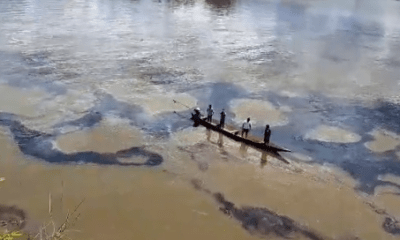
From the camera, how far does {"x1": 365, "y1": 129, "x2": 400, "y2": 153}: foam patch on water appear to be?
1480 cm

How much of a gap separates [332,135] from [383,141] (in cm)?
189

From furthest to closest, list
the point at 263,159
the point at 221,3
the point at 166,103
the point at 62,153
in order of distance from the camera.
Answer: the point at 221,3 → the point at 166,103 → the point at 263,159 → the point at 62,153

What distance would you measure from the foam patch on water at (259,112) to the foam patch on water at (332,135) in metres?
1.30

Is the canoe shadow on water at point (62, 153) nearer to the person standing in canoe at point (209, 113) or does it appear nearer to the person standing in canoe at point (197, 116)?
the person standing in canoe at point (197, 116)

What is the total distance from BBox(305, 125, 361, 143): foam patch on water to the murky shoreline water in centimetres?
8

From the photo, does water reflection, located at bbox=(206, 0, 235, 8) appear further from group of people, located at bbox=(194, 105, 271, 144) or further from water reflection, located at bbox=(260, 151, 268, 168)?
water reflection, located at bbox=(260, 151, 268, 168)

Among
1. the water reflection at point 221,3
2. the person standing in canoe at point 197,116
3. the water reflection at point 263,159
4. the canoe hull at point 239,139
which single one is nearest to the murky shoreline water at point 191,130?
the water reflection at point 263,159

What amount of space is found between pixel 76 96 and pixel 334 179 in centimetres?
1126

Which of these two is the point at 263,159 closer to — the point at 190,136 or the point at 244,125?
the point at 244,125

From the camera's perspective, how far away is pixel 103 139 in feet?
47.2

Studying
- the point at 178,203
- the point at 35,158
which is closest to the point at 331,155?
the point at 178,203

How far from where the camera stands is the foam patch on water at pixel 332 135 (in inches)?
601

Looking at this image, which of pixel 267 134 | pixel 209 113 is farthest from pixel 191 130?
pixel 267 134

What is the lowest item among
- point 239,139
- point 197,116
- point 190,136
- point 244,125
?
point 190,136
